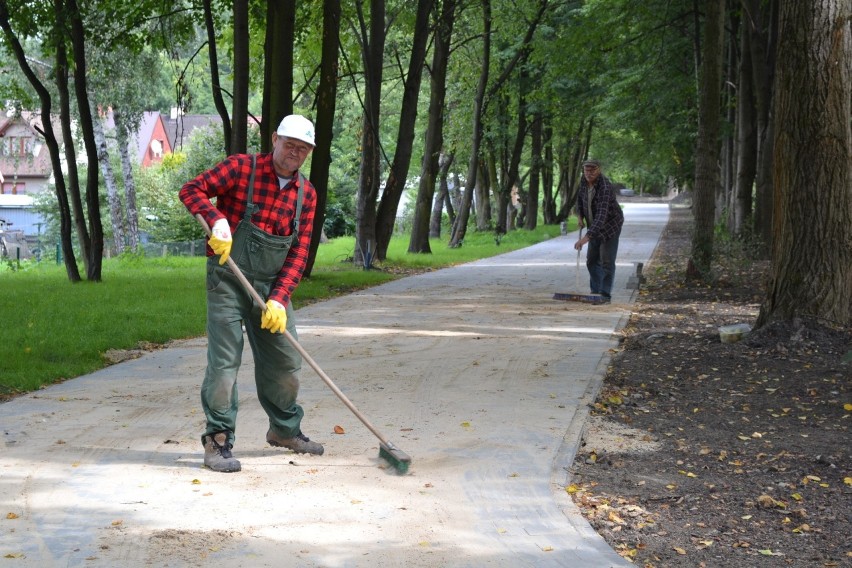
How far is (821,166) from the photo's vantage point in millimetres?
10461

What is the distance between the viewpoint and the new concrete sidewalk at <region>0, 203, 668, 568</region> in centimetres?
489

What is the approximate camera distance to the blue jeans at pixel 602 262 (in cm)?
1527

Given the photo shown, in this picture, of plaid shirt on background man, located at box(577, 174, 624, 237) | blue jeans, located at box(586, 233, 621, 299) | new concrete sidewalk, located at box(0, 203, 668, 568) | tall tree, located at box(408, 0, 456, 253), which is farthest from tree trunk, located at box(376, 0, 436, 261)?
new concrete sidewalk, located at box(0, 203, 668, 568)

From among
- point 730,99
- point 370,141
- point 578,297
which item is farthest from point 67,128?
point 730,99

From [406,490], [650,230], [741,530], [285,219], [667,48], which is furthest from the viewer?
[650,230]

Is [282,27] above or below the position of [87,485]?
above

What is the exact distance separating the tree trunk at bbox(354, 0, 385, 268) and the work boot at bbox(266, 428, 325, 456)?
1553 cm

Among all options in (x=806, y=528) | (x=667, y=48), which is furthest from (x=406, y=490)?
(x=667, y=48)

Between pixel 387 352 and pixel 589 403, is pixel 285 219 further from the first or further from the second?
pixel 387 352

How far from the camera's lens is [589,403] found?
8.37 meters

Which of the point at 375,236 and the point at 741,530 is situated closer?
the point at 741,530

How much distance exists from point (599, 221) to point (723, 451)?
828 centimetres

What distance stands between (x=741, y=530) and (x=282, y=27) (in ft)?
42.7

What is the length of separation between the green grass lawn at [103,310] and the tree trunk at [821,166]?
6.24m
